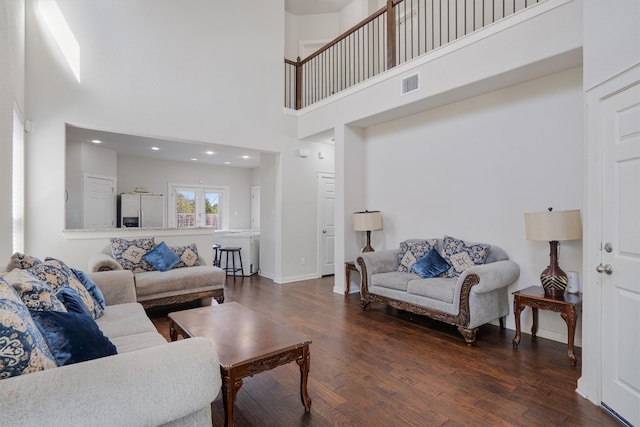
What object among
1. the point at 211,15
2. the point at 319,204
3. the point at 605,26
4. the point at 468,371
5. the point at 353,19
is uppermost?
the point at 353,19

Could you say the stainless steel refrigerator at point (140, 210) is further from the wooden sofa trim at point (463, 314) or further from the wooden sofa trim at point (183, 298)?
the wooden sofa trim at point (463, 314)

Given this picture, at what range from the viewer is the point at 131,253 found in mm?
4336

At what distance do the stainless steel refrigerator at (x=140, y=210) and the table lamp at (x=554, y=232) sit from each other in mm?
7790

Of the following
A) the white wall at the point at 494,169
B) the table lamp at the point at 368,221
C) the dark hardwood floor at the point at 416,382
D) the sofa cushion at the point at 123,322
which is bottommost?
the dark hardwood floor at the point at 416,382

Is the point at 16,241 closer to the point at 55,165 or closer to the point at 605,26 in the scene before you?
the point at 55,165

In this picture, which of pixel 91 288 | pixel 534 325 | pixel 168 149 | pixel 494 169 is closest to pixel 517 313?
pixel 534 325

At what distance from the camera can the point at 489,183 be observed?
3871 millimetres

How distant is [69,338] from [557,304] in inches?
131

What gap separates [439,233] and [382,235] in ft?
3.26

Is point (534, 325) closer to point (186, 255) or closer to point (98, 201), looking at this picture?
point (186, 255)

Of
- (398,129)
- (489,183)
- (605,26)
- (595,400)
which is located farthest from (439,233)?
(605,26)

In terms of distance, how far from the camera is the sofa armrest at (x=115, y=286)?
3080 millimetres

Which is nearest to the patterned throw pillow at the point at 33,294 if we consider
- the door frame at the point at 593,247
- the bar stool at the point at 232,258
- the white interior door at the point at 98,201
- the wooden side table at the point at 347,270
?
the door frame at the point at 593,247

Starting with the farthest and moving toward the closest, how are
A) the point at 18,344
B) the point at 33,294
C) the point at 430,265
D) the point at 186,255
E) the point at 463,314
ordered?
the point at 186,255
the point at 430,265
the point at 463,314
the point at 33,294
the point at 18,344
